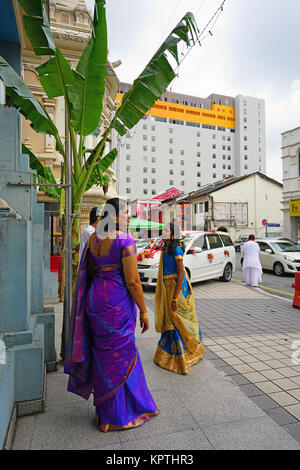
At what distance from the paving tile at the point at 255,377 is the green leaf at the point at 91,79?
3791 mm

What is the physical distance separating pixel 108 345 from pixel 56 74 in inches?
124

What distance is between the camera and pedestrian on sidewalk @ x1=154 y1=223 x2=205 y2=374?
13.1 feet

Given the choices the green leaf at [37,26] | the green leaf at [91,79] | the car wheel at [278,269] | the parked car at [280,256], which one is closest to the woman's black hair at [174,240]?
the green leaf at [91,79]

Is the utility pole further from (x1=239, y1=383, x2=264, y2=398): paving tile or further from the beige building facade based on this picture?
the beige building facade

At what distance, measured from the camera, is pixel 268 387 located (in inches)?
142

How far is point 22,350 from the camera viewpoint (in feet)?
9.34

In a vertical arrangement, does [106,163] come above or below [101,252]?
above

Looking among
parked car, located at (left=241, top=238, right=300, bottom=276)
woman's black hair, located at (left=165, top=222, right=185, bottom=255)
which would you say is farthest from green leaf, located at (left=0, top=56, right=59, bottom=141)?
parked car, located at (left=241, top=238, right=300, bottom=276)

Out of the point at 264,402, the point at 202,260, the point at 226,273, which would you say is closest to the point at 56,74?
the point at 264,402

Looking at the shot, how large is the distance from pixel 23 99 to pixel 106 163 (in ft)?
9.03

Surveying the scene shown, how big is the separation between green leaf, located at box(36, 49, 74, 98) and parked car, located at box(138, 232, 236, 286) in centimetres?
670

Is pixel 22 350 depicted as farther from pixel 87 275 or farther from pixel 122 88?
pixel 122 88
